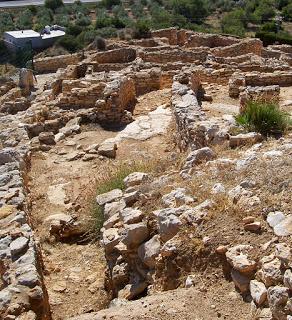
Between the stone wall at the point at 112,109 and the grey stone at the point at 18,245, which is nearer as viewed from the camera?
the grey stone at the point at 18,245

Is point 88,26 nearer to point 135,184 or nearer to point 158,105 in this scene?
point 158,105

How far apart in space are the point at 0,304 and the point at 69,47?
95.8 feet

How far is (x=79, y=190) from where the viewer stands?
904 centimetres

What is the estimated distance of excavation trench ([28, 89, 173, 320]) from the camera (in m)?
6.48

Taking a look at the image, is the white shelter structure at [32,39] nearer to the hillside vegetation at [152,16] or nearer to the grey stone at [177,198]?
the hillside vegetation at [152,16]

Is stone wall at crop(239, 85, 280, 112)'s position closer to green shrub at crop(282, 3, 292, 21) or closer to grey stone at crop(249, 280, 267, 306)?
grey stone at crop(249, 280, 267, 306)

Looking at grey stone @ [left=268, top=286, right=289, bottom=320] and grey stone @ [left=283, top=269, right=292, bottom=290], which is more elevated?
grey stone @ [left=283, top=269, right=292, bottom=290]

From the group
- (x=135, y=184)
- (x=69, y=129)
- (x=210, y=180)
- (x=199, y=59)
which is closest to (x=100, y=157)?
(x=69, y=129)

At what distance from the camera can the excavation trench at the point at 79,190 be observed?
255 inches

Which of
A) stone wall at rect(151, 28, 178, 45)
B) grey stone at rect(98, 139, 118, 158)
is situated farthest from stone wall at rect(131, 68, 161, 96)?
stone wall at rect(151, 28, 178, 45)

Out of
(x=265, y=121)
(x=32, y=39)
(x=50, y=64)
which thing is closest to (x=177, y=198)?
(x=265, y=121)

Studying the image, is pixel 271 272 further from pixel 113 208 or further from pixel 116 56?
pixel 116 56

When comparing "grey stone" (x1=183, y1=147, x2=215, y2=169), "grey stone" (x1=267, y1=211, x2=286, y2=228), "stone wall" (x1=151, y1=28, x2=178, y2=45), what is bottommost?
"stone wall" (x1=151, y1=28, x2=178, y2=45)

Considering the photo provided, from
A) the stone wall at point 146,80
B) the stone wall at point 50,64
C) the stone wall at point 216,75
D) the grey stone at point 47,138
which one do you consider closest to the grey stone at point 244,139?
the grey stone at point 47,138
